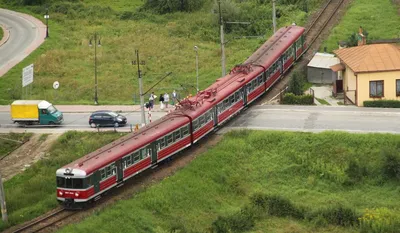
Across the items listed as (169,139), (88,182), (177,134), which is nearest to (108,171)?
(88,182)

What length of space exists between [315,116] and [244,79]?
20.9ft

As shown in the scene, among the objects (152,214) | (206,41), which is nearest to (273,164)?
(152,214)

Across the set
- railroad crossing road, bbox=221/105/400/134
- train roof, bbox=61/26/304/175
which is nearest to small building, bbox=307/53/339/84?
train roof, bbox=61/26/304/175

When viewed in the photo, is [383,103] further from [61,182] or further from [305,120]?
[61,182]

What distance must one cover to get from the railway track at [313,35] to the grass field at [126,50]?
2.03 metres

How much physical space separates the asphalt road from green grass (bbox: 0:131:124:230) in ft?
8.23

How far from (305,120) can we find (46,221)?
78.7 ft

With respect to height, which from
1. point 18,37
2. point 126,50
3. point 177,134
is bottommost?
point 177,134

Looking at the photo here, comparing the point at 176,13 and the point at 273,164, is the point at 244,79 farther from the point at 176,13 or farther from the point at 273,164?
the point at 176,13

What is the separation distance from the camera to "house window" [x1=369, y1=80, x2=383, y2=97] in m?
64.1

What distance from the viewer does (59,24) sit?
10244 centimetres

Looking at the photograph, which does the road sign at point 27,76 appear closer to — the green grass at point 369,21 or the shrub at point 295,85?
the shrub at point 295,85

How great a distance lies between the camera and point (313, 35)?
8331cm

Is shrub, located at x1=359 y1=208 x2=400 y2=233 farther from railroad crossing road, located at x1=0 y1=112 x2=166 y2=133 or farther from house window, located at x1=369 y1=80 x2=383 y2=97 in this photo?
railroad crossing road, located at x1=0 y1=112 x2=166 y2=133
